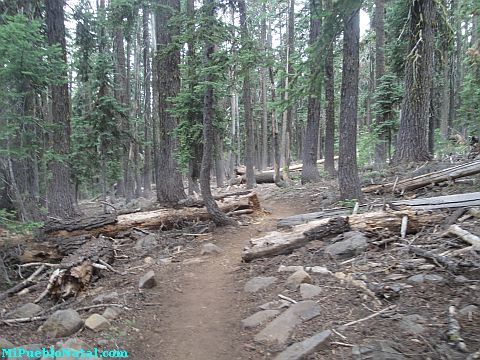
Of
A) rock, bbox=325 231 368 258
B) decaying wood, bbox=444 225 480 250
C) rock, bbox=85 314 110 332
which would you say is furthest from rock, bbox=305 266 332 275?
rock, bbox=85 314 110 332

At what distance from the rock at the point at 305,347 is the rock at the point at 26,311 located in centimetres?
400

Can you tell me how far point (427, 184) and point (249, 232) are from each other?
4540mm

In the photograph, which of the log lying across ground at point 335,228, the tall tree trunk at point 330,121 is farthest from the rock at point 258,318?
the tall tree trunk at point 330,121

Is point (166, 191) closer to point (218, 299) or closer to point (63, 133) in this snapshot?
point (63, 133)

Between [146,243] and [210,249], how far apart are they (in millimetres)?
1875

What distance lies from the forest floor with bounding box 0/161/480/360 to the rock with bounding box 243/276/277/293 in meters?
0.10

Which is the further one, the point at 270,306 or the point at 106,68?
the point at 106,68

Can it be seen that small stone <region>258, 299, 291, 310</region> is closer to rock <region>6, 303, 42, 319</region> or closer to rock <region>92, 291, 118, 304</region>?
rock <region>92, 291, 118, 304</region>

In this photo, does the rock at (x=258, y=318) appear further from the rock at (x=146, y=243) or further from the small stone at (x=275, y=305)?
the rock at (x=146, y=243)

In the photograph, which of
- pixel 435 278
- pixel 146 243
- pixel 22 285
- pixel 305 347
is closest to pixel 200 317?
pixel 305 347

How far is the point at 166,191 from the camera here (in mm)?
11250

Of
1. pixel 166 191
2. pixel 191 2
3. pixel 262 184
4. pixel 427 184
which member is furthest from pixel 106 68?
pixel 427 184

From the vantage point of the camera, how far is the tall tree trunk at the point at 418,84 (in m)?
10.5

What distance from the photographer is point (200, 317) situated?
5.45 m
